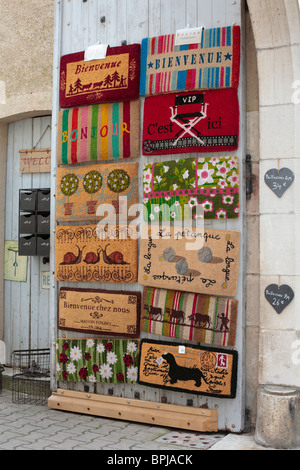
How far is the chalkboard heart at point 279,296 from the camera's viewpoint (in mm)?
4207

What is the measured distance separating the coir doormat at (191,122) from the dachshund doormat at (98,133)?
140 millimetres

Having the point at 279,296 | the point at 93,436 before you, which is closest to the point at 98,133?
the point at 279,296

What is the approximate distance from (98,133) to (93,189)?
511 mm

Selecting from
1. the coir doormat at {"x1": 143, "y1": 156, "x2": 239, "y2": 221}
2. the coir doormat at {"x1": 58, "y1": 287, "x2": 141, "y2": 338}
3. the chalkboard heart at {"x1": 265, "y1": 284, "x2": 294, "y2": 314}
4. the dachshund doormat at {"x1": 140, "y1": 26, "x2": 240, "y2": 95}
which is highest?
the dachshund doormat at {"x1": 140, "y1": 26, "x2": 240, "y2": 95}

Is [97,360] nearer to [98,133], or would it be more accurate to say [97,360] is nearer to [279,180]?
[98,133]

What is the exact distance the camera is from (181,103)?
473 cm

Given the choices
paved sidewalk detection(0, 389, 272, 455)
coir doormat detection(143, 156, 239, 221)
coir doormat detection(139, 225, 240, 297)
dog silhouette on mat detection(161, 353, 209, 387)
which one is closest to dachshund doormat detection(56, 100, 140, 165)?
coir doormat detection(143, 156, 239, 221)

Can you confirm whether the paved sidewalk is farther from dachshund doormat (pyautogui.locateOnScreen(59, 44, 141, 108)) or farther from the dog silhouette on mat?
dachshund doormat (pyautogui.locateOnScreen(59, 44, 141, 108))

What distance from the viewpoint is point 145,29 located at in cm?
498

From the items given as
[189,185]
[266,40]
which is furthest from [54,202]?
[266,40]

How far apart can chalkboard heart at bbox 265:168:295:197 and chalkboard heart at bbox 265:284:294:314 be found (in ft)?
2.31

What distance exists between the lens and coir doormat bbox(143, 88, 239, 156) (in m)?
4.53
